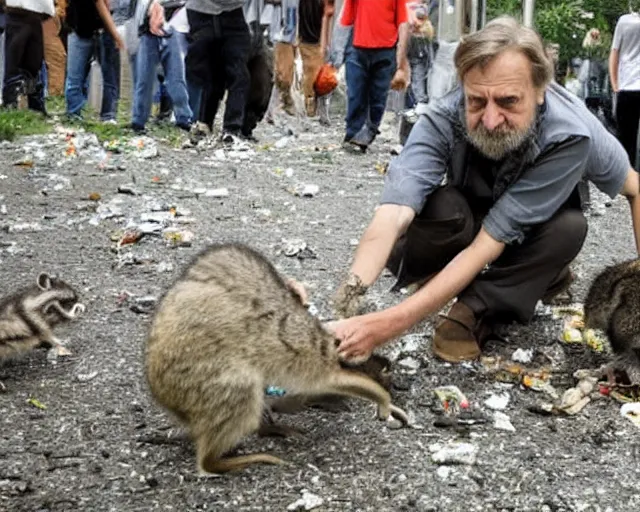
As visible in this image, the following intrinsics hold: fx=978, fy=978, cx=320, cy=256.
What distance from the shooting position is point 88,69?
1246cm

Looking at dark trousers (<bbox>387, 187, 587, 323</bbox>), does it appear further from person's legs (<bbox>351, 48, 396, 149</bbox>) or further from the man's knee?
person's legs (<bbox>351, 48, 396, 149</bbox>)

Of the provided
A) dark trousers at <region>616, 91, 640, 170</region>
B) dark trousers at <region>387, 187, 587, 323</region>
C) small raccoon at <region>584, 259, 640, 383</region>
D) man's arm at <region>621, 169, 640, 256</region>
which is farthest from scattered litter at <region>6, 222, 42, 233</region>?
dark trousers at <region>616, 91, 640, 170</region>

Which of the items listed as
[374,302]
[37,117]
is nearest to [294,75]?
[37,117]

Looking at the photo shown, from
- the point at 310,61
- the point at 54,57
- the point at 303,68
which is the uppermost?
the point at 310,61

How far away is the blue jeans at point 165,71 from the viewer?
481 inches

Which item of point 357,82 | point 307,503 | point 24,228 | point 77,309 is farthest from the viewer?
point 357,82

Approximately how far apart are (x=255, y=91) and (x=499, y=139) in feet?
25.9

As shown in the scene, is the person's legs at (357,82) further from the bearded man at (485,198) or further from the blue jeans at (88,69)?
the bearded man at (485,198)

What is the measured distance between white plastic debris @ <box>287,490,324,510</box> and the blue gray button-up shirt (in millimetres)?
1538

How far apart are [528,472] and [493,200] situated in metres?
1.56

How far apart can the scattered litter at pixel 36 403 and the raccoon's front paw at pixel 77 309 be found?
0.87 metres

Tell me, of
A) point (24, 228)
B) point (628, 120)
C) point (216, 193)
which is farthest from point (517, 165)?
point (628, 120)

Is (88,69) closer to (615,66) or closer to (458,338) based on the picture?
(615,66)

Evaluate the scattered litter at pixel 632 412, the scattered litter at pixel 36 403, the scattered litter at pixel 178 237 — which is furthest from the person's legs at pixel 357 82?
the scattered litter at pixel 36 403
